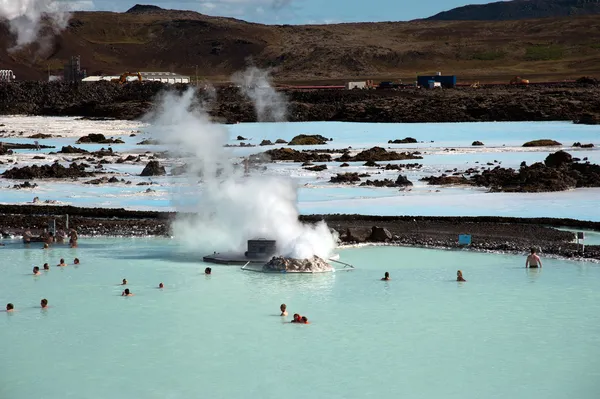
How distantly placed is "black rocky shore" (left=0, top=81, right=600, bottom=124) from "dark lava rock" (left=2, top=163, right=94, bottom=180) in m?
47.2

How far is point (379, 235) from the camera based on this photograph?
3744 cm

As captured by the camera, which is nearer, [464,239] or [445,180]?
[464,239]

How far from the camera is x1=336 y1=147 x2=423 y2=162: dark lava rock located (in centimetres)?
6812

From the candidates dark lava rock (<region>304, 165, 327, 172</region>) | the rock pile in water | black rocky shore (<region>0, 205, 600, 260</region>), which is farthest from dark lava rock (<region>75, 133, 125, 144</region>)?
the rock pile in water

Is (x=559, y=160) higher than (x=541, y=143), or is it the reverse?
(x=541, y=143)

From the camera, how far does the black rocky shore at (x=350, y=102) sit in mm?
109500

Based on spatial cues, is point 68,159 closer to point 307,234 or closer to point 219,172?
point 219,172

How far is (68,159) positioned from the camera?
224ft

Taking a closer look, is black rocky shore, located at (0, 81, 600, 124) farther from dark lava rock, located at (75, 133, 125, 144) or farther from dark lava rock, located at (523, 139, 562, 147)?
dark lava rock, located at (523, 139, 562, 147)

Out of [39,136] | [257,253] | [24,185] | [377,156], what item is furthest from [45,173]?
[39,136]

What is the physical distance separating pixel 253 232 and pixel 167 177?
23750mm

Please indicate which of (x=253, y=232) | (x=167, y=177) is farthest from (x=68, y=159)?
(x=253, y=232)

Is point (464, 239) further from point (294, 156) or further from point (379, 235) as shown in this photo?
point (294, 156)

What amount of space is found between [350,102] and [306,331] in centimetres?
9762
